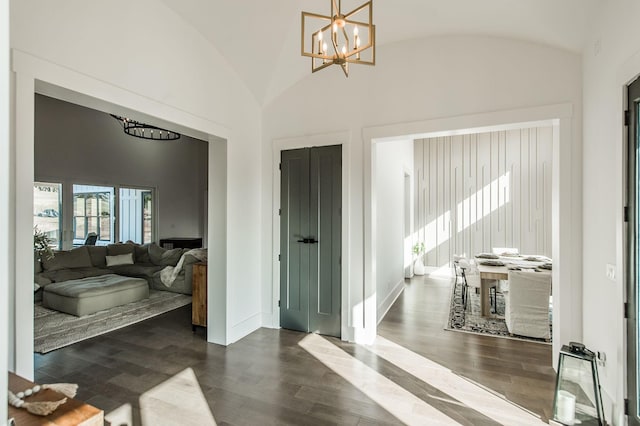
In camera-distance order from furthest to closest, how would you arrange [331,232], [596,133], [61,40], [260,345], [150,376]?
[331,232] → [260,345] → [150,376] → [596,133] → [61,40]

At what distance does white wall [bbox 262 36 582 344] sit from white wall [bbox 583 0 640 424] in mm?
157

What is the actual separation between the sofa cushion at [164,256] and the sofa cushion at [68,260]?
3.98 ft

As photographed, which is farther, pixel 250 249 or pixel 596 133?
pixel 250 249

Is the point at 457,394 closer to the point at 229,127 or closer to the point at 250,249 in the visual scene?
the point at 250,249

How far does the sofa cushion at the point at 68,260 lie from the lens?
611cm

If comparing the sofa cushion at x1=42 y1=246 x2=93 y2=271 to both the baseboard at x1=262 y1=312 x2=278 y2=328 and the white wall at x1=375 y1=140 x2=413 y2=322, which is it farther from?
the white wall at x1=375 y1=140 x2=413 y2=322

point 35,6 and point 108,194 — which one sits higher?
point 35,6

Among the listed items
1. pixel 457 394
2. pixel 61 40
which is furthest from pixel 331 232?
pixel 61 40

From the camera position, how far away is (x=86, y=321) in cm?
455

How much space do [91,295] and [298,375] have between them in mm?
3667

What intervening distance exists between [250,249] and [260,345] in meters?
1.21

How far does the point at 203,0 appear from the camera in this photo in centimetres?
310

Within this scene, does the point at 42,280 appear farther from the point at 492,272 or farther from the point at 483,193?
the point at 483,193

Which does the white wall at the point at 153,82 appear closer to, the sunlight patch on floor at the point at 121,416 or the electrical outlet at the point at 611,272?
the sunlight patch on floor at the point at 121,416
